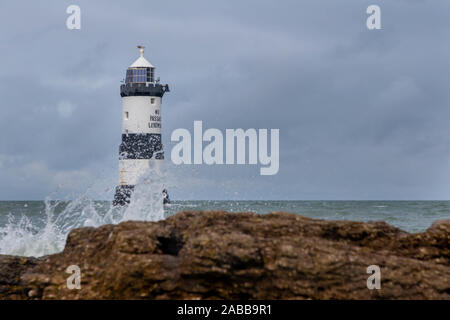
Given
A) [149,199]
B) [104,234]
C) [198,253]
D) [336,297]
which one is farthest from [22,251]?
[336,297]

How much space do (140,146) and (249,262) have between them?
2809cm

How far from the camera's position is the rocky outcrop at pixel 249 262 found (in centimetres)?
603

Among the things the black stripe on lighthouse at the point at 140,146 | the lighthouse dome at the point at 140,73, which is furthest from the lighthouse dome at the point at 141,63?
the black stripe on lighthouse at the point at 140,146

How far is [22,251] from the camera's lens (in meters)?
12.8

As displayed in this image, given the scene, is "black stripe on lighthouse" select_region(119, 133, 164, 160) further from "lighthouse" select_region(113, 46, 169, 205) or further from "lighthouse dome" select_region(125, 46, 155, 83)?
"lighthouse dome" select_region(125, 46, 155, 83)

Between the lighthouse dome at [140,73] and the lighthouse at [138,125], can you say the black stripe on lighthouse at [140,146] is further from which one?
the lighthouse dome at [140,73]

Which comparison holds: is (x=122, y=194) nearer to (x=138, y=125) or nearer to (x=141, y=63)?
(x=138, y=125)

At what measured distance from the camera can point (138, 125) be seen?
33.8m

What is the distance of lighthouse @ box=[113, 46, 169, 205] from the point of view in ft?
109

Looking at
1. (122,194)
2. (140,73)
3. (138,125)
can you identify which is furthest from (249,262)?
(140,73)
